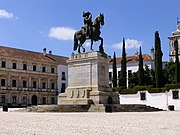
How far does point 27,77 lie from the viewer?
209ft

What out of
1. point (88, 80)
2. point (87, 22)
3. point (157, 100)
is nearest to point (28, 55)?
point (157, 100)

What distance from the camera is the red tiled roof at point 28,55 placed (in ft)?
200

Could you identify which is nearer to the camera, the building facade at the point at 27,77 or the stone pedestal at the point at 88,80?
the stone pedestal at the point at 88,80

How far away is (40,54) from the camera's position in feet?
228

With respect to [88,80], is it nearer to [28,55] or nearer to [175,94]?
[175,94]

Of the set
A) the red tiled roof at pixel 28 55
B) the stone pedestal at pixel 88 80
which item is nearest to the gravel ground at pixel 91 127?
the stone pedestal at pixel 88 80

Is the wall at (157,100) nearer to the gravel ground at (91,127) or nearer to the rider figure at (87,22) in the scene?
the rider figure at (87,22)

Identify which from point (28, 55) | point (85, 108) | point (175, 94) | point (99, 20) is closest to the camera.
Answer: point (85, 108)

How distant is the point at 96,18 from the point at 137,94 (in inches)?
756

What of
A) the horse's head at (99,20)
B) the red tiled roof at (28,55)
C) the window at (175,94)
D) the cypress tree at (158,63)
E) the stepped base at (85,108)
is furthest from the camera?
the red tiled roof at (28,55)

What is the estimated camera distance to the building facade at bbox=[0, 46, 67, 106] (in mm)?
59688

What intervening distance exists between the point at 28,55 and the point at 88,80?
131 feet

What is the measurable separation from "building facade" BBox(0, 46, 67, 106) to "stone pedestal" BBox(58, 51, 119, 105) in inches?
1277

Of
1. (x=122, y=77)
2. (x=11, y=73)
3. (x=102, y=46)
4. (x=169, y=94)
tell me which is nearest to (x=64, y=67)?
(x=11, y=73)
